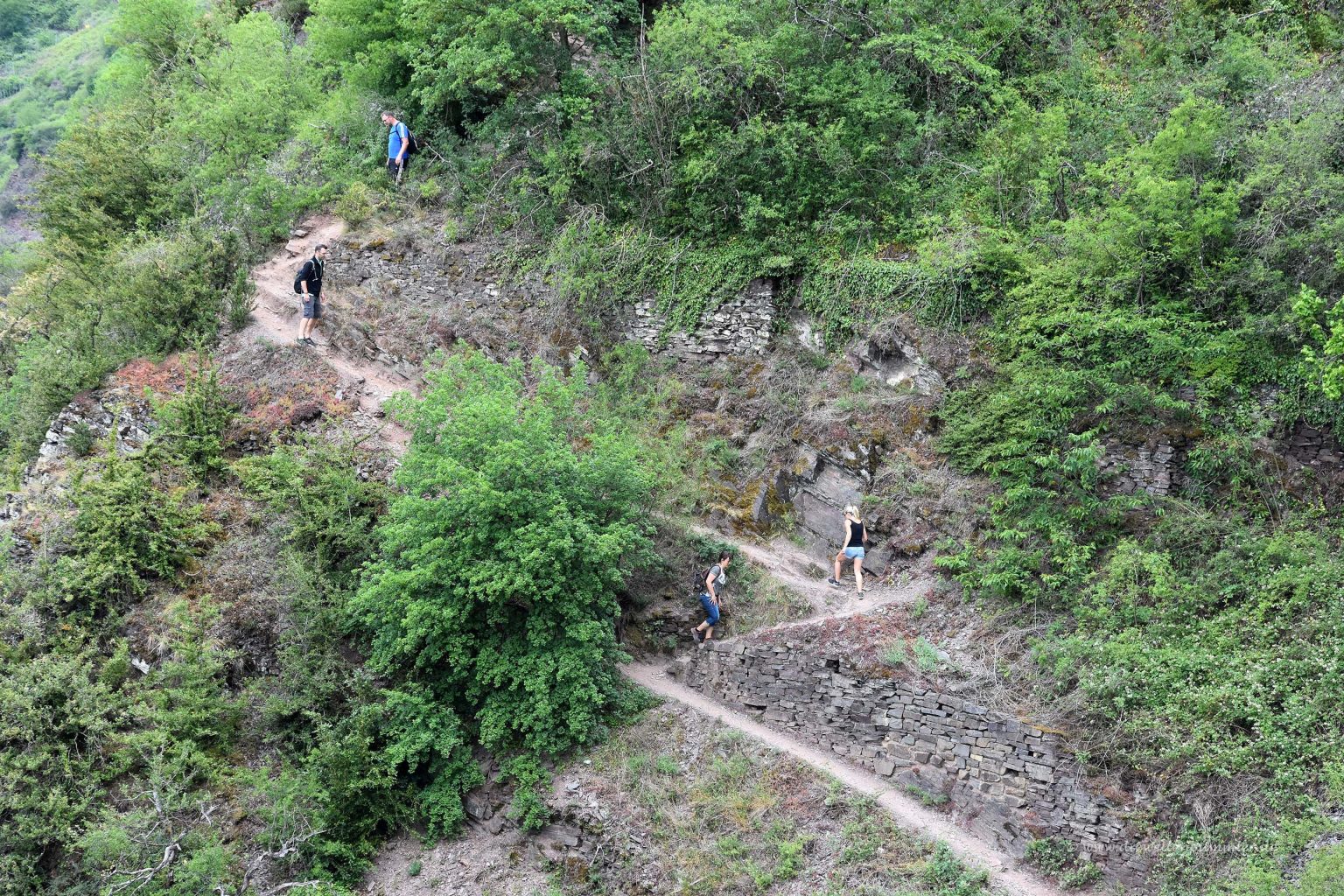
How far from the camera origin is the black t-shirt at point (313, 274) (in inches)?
607

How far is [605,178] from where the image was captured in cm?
1588

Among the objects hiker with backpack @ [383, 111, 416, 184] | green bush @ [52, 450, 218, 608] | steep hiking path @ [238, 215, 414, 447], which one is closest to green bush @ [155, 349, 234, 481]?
green bush @ [52, 450, 218, 608]

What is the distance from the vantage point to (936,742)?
1022 cm

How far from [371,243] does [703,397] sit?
297 inches

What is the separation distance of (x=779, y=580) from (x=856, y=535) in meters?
1.26

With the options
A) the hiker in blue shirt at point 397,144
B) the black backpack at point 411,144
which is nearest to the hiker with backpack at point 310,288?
the hiker in blue shirt at point 397,144

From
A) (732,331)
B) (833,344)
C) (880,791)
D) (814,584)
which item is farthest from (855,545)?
(732,331)

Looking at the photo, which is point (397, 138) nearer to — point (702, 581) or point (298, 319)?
point (298, 319)

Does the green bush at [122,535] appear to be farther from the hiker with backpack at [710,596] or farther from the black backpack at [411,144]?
→ the black backpack at [411,144]

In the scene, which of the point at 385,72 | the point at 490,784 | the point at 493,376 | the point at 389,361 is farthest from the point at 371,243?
the point at 490,784

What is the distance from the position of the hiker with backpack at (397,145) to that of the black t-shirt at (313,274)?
315cm

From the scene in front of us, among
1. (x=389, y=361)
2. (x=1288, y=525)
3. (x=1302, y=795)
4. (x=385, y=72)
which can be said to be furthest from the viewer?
(x=385, y=72)

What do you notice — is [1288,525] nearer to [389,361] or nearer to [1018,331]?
[1018,331]

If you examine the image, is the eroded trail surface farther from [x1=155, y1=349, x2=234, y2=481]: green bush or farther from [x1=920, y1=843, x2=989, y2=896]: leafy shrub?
[x1=155, y1=349, x2=234, y2=481]: green bush
